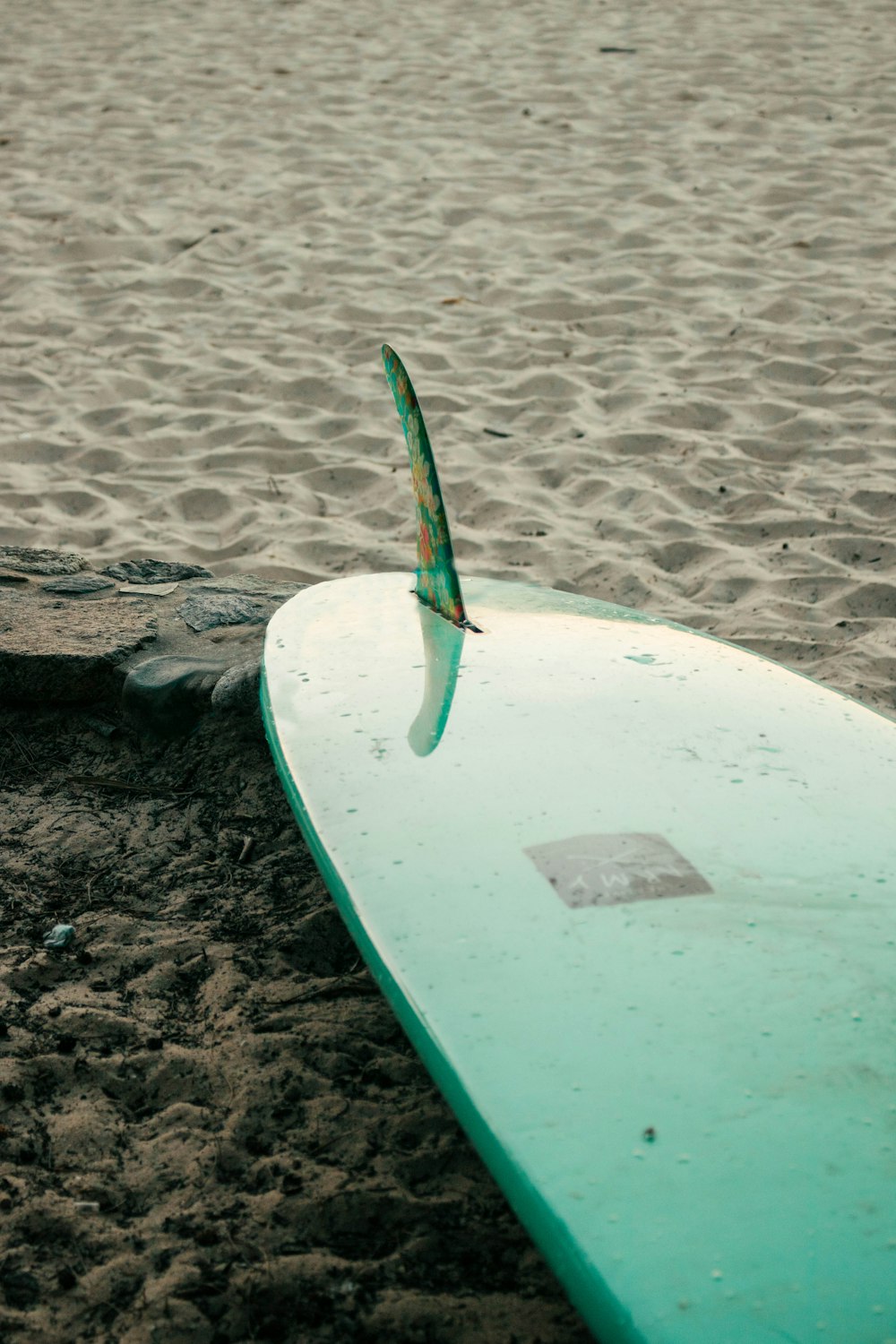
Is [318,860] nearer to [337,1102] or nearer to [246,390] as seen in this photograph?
[337,1102]

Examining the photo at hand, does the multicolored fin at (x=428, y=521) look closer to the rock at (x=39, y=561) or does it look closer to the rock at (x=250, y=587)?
the rock at (x=250, y=587)

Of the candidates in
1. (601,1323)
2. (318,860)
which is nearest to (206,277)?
(318,860)

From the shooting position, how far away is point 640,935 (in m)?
1.12

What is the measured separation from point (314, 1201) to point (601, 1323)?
0.46 metres

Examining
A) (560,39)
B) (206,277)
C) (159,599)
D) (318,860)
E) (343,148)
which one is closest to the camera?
(318,860)

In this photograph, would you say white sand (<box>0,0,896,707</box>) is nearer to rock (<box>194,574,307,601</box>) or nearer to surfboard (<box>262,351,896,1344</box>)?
rock (<box>194,574,307,601</box>)

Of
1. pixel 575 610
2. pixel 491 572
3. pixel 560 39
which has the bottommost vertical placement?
pixel 491 572

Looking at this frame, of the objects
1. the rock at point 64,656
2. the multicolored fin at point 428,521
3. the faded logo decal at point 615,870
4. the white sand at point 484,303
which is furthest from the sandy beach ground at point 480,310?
the multicolored fin at point 428,521

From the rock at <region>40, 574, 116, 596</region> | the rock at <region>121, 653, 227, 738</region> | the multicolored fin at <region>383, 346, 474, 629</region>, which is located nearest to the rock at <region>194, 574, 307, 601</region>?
the rock at <region>40, 574, 116, 596</region>

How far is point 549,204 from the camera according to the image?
4891 mm

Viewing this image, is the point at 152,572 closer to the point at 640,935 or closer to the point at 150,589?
the point at 150,589

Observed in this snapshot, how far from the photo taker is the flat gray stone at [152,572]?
2.41 metres

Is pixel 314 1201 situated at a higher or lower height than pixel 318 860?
lower

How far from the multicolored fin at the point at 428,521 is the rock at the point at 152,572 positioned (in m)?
0.70
